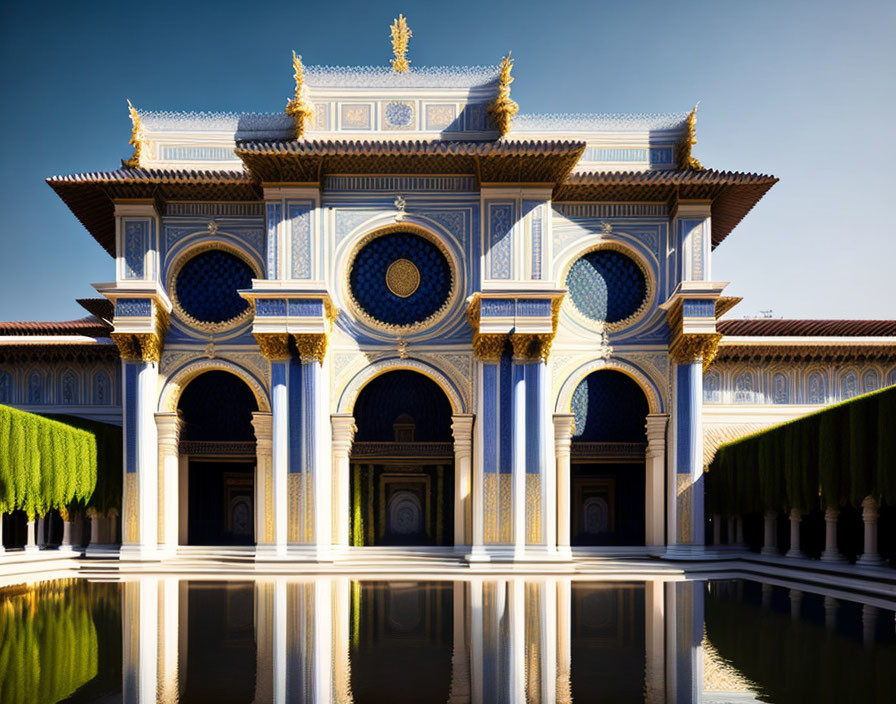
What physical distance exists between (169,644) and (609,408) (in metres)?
17.3

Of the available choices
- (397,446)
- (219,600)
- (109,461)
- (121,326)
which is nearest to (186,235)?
(121,326)

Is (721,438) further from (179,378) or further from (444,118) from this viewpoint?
(179,378)

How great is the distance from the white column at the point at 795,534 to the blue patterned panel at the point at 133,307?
64.3 ft

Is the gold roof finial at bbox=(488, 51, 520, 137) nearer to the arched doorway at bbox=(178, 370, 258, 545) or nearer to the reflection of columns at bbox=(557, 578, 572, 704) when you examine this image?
the arched doorway at bbox=(178, 370, 258, 545)

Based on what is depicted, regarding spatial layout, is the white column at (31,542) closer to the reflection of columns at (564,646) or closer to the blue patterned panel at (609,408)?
the reflection of columns at (564,646)

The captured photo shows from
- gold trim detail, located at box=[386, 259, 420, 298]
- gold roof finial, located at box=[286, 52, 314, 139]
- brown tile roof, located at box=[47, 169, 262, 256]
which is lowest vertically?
gold trim detail, located at box=[386, 259, 420, 298]

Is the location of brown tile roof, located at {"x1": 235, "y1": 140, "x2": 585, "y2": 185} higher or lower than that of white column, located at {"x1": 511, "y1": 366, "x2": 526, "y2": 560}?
higher

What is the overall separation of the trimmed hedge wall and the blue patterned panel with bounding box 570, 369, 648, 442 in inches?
122

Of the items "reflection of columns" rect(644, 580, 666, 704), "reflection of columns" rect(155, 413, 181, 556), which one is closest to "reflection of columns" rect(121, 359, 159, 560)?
"reflection of columns" rect(155, 413, 181, 556)

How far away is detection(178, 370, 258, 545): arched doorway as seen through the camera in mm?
24531

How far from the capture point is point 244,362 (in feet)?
75.9

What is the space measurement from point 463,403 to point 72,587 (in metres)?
11.2

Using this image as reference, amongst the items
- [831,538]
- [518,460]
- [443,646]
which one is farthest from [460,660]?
[831,538]

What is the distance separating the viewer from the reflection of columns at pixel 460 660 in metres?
7.47
